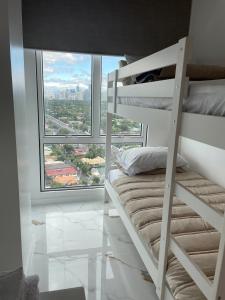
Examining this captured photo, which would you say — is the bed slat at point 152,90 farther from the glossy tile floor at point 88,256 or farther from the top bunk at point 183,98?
the glossy tile floor at point 88,256

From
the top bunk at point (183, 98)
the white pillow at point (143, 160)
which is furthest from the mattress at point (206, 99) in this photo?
the white pillow at point (143, 160)

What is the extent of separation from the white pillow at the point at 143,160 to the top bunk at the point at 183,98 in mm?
636

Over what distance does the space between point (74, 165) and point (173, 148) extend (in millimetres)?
1879

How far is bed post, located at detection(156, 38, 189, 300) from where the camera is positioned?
1.03m

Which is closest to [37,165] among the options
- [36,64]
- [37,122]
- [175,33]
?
[37,122]

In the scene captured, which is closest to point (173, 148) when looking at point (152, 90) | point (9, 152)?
point (152, 90)

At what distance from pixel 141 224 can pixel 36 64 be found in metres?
1.89

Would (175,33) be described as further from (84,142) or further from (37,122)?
(37,122)

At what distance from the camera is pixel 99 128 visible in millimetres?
2783

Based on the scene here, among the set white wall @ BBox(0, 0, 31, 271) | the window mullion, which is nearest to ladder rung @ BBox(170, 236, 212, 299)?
white wall @ BBox(0, 0, 31, 271)

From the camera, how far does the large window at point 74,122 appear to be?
253cm

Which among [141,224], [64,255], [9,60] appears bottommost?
[64,255]

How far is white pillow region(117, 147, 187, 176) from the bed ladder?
1125 millimetres

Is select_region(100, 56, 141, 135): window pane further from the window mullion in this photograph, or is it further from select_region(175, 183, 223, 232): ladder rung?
select_region(175, 183, 223, 232): ladder rung
